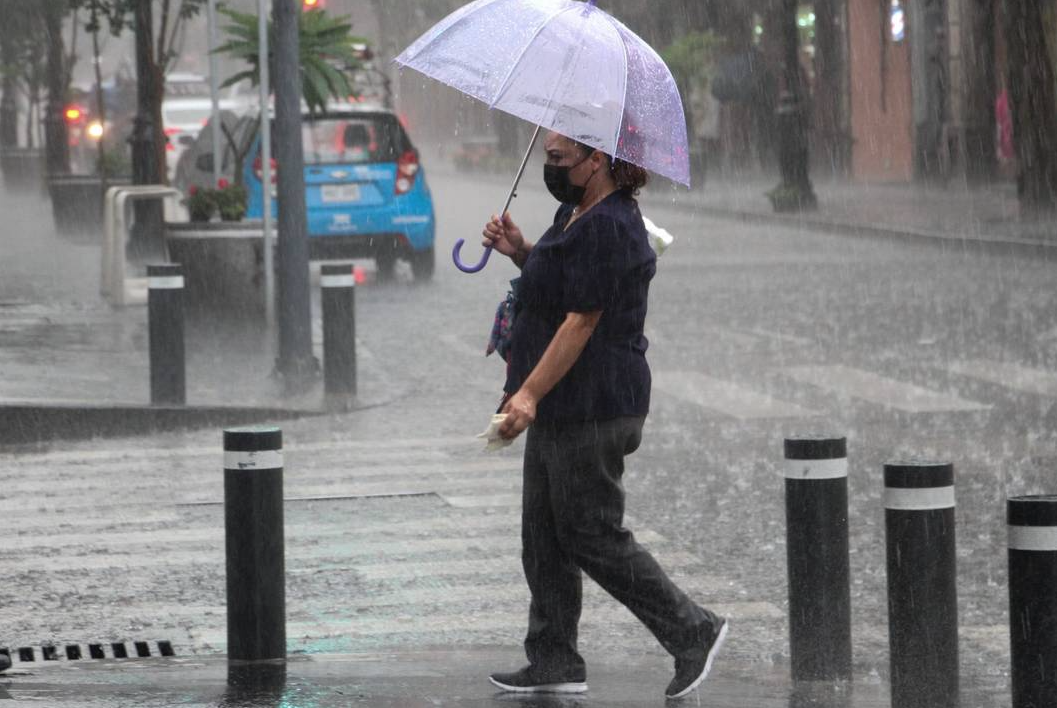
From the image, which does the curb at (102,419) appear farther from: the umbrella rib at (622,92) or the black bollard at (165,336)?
the umbrella rib at (622,92)

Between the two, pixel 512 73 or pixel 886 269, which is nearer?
pixel 512 73

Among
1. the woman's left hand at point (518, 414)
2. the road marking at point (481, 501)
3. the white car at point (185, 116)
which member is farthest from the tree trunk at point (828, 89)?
the woman's left hand at point (518, 414)

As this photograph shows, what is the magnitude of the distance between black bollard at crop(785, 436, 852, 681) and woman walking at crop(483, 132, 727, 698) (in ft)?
1.03

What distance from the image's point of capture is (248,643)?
6.09 meters

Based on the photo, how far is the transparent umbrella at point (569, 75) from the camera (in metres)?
5.34

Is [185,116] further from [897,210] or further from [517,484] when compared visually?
[517,484]

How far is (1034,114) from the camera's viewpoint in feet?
81.5

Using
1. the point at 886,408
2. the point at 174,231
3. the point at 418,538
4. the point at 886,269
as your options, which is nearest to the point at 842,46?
the point at 886,269

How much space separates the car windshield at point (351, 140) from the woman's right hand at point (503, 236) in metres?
14.2

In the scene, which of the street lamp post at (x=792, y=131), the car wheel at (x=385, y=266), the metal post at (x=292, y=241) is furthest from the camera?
the street lamp post at (x=792, y=131)

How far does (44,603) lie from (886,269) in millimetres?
14507

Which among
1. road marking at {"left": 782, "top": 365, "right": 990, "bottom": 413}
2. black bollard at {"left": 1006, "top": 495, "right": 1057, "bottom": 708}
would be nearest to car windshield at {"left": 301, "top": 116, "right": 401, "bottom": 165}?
road marking at {"left": 782, "top": 365, "right": 990, "bottom": 413}

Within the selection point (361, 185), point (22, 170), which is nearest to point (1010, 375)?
point (361, 185)

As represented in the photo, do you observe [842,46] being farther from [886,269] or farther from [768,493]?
[768,493]
